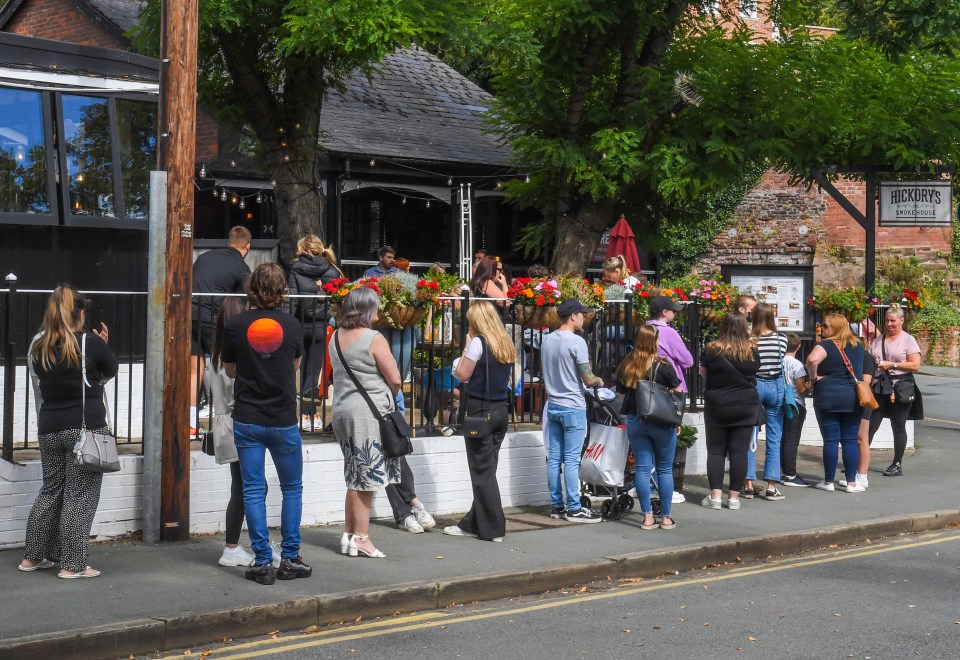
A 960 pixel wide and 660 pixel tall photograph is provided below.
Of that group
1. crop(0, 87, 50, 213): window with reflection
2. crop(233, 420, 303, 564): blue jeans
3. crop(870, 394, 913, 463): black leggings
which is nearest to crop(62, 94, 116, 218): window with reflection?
crop(0, 87, 50, 213): window with reflection

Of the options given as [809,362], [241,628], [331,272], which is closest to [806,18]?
[809,362]

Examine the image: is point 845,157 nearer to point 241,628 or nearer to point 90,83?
point 90,83

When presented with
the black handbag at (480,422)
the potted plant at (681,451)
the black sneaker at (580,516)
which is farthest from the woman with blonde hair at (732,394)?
the black handbag at (480,422)

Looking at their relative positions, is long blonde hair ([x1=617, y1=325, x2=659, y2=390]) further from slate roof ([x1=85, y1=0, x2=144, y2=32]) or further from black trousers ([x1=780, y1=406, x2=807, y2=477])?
slate roof ([x1=85, y1=0, x2=144, y2=32])

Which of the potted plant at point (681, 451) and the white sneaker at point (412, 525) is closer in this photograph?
the white sneaker at point (412, 525)

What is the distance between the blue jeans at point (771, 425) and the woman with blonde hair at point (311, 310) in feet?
14.4

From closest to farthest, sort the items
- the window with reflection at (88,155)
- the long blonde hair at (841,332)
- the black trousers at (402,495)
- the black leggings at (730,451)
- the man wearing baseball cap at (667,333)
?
the black trousers at (402,495), the man wearing baseball cap at (667,333), the black leggings at (730,451), the long blonde hair at (841,332), the window with reflection at (88,155)

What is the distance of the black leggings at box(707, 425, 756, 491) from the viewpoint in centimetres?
1088

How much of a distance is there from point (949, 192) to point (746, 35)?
395cm

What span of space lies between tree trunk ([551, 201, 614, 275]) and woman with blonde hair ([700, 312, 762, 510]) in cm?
670

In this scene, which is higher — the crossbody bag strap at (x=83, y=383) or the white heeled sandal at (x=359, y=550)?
the crossbody bag strap at (x=83, y=383)

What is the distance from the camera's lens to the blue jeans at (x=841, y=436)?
1218cm

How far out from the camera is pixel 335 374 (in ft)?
27.2

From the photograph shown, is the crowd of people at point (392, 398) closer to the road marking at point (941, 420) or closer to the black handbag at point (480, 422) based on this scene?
the black handbag at point (480, 422)
